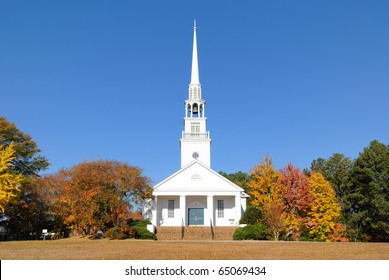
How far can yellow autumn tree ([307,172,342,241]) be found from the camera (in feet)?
119

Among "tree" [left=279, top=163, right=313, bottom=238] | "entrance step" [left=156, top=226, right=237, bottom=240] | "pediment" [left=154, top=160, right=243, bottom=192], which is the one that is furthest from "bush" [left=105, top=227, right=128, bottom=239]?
"tree" [left=279, top=163, right=313, bottom=238]

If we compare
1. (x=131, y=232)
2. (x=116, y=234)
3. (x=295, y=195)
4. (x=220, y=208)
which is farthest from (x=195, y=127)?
(x=116, y=234)

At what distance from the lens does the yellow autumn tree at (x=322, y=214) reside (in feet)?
119

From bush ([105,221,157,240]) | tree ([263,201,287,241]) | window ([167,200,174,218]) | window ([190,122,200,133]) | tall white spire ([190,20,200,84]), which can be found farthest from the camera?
tall white spire ([190,20,200,84])

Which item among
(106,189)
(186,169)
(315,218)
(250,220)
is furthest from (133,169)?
(315,218)

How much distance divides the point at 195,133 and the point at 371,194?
21623 millimetres

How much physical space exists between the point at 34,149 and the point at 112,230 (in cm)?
1683

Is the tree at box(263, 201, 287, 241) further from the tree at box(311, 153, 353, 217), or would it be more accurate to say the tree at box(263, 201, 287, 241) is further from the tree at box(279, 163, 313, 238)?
the tree at box(311, 153, 353, 217)

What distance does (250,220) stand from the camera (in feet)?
110

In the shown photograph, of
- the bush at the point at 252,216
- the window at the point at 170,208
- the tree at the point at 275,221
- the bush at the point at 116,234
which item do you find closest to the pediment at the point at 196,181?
the window at the point at 170,208

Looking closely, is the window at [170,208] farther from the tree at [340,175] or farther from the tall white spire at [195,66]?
the tree at [340,175]

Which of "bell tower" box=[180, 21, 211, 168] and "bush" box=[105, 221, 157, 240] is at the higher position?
"bell tower" box=[180, 21, 211, 168]

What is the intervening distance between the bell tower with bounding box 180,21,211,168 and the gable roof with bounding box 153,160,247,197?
4.92 metres

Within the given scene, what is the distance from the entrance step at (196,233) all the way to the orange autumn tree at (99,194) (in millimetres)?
4428
